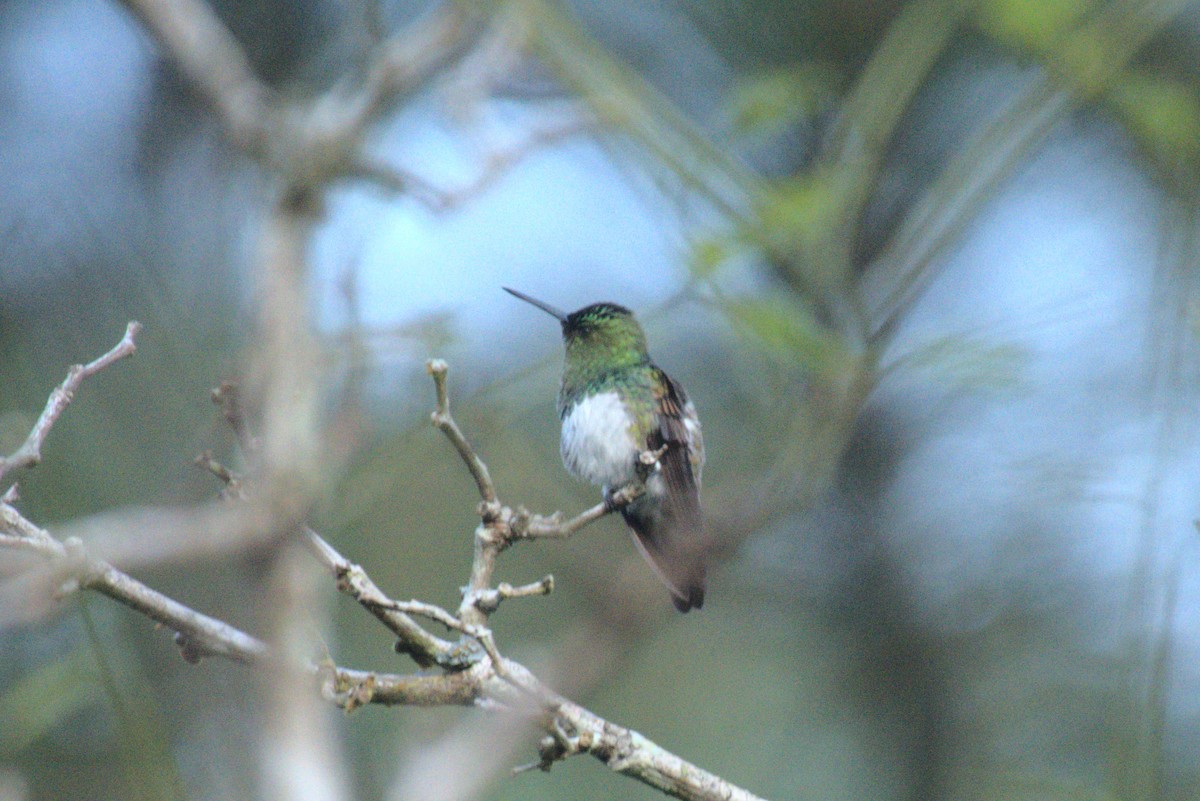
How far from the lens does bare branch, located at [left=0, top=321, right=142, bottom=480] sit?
1.80 m

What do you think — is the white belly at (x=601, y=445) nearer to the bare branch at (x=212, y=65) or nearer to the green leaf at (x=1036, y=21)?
the green leaf at (x=1036, y=21)

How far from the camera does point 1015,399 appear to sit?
4133mm

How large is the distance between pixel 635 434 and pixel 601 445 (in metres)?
0.12

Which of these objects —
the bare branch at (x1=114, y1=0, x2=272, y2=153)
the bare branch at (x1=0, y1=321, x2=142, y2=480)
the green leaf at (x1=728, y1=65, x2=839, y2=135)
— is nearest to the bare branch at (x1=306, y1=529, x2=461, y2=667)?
the bare branch at (x1=0, y1=321, x2=142, y2=480)

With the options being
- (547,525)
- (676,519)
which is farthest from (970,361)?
(547,525)

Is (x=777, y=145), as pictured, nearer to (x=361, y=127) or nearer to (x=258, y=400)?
(x=361, y=127)

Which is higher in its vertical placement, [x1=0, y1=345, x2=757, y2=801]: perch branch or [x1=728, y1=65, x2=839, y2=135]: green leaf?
[x1=728, y1=65, x2=839, y2=135]: green leaf

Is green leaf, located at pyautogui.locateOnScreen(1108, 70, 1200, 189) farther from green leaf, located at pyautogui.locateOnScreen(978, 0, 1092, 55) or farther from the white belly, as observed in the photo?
the white belly

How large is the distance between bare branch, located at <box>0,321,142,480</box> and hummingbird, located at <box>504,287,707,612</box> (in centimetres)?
110

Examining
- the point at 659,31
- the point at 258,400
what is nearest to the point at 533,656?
the point at 258,400

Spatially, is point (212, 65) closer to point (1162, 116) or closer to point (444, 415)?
point (1162, 116)

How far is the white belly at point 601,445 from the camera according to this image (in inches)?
134

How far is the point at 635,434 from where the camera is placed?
3512 millimetres

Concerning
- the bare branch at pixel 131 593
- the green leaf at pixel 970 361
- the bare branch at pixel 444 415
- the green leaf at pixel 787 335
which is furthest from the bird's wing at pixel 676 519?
the bare branch at pixel 131 593
